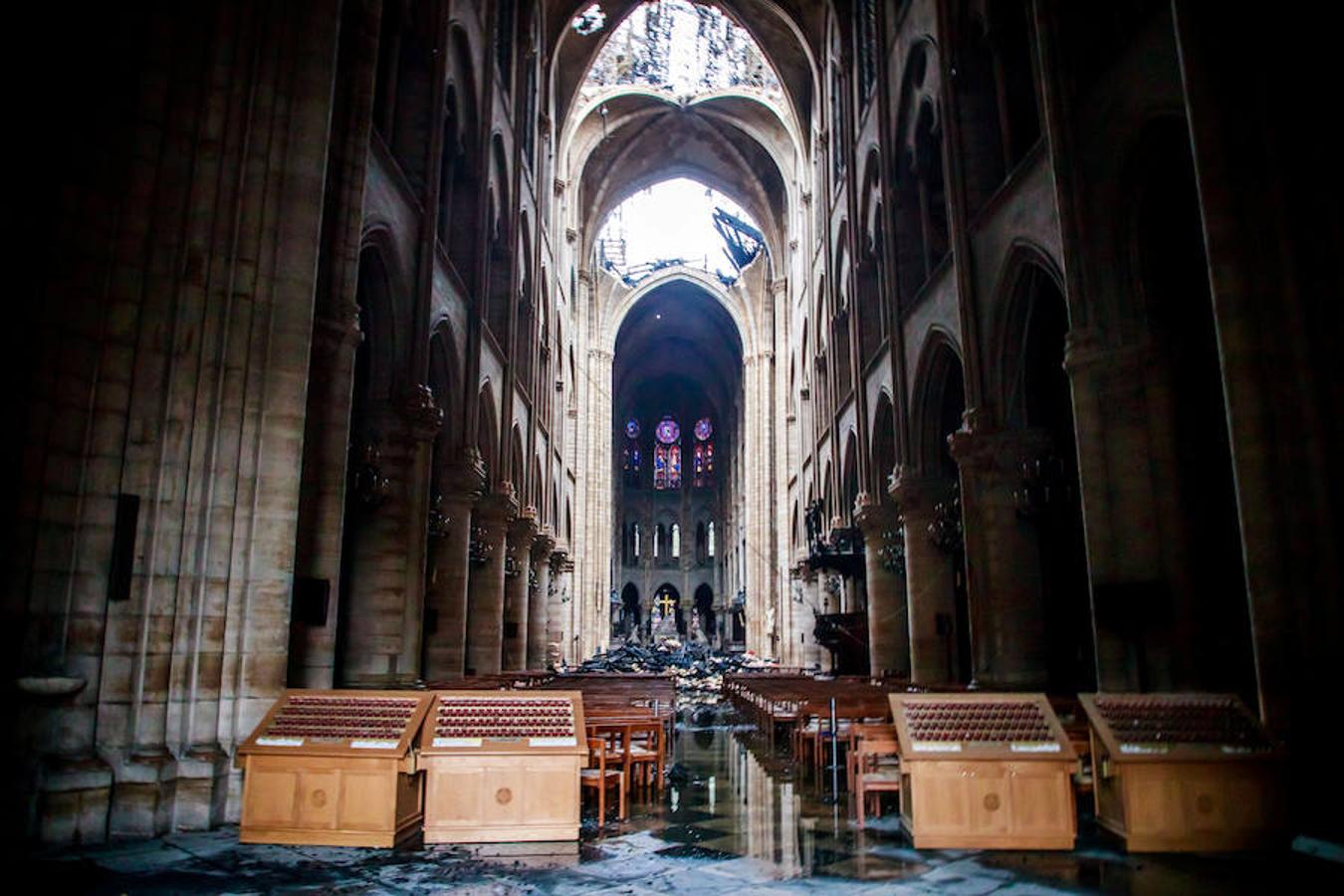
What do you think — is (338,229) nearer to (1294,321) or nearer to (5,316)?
(5,316)

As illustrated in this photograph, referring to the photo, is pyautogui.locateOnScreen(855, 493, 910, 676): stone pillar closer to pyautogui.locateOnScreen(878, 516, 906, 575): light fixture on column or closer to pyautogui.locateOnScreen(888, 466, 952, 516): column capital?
pyautogui.locateOnScreen(878, 516, 906, 575): light fixture on column

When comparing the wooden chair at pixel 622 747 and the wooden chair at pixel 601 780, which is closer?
the wooden chair at pixel 601 780

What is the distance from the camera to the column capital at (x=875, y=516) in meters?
22.5

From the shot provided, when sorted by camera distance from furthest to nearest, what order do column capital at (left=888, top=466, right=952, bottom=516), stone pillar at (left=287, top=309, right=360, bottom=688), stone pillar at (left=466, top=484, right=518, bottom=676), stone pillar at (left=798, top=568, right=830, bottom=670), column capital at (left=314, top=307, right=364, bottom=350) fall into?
stone pillar at (left=798, top=568, right=830, bottom=670)
stone pillar at (left=466, top=484, right=518, bottom=676)
column capital at (left=888, top=466, right=952, bottom=516)
column capital at (left=314, top=307, right=364, bottom=350)
stone pillar at (left=287, top=309, right=360, bottom=688)

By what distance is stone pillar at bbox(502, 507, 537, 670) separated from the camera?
25.0 meters

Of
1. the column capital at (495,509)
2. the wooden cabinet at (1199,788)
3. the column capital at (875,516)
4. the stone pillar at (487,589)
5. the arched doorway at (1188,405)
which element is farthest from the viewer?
the column capital at (875,516)

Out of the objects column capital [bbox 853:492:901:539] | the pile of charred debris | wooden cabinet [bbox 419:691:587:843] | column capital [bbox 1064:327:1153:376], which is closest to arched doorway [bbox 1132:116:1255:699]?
column capital [bbox 1064:327:1153:376]

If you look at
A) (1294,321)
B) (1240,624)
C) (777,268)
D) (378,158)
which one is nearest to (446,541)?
(378,158)

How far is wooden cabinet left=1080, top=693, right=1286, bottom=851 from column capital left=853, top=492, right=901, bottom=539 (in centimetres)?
1535

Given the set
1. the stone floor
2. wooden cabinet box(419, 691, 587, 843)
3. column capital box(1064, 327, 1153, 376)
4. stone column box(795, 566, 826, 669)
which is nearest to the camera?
the stone floor

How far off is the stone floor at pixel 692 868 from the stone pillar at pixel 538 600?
21.0 meters

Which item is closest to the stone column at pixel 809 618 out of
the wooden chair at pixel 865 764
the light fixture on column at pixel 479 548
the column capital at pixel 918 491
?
the column capital at pixel 918 491

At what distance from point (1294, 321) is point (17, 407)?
34.6ft

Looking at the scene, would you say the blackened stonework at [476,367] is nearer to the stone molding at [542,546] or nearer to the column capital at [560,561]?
the stone molding at [542,546]
